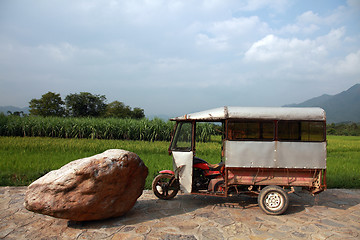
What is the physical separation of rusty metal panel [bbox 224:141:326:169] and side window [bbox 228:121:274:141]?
0.15 m

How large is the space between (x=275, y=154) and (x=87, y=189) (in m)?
3.92

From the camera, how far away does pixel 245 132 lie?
559cm

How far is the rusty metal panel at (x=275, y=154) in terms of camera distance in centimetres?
541

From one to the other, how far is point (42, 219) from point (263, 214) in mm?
4659

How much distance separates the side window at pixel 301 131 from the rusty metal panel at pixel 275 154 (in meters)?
0.13

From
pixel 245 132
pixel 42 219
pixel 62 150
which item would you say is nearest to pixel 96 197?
pixel 42 219

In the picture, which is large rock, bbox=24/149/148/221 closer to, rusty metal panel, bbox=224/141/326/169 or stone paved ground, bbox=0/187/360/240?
stone paved ground, bbox=0/187/360/240

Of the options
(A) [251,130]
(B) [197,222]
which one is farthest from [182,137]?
(B) [197,222]

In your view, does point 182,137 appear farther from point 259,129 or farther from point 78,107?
point 78,107

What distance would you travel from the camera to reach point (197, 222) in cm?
496

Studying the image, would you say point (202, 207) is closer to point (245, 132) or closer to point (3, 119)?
point (245, 132)

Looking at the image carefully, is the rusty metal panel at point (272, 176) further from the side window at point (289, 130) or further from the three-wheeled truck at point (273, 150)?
the side window at point (289, 130)

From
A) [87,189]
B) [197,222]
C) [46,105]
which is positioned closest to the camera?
[87,189]

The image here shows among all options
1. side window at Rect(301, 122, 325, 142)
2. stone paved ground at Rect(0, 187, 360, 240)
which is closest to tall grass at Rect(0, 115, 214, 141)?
stone paved ground at Rect(0, 187, 360, 240)
